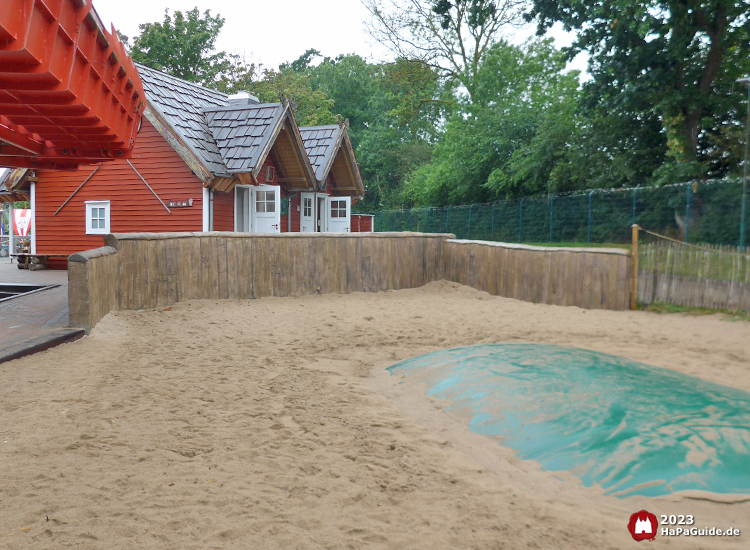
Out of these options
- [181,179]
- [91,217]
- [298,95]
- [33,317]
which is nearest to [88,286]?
[33,317]

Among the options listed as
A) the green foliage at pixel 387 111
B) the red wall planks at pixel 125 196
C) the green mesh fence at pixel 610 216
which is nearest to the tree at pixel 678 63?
the green mesh fence at pixel 610 216

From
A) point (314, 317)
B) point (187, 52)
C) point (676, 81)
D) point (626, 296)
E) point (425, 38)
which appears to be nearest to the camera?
point (314, 317)

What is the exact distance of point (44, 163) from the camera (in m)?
10.3

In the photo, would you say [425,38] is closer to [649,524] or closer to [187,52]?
[187,52]

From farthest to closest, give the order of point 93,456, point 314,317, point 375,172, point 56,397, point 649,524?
point 375,172 < point 314,317 < point 56,397 < point 93,456 < point 649,524

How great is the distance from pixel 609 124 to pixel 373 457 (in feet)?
62.1

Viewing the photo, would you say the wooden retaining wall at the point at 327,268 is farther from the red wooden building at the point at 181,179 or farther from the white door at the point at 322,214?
the white door at the point at 322,214

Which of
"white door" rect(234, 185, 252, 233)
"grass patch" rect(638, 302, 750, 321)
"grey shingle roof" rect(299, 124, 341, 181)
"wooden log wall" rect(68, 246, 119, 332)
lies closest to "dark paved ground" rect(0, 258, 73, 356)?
"wooden log wall" rect(68, 246, 119, 332)

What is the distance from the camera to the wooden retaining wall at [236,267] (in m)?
8.11

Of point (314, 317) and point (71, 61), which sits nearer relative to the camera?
point (71, 61)

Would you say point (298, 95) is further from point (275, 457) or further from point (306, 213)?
point (275, 457)

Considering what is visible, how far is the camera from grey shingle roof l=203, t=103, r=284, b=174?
15578 millimetres

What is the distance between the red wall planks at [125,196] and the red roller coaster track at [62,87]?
4851 millimetres

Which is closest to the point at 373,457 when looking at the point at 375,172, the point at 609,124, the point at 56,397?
the point at 56,397
